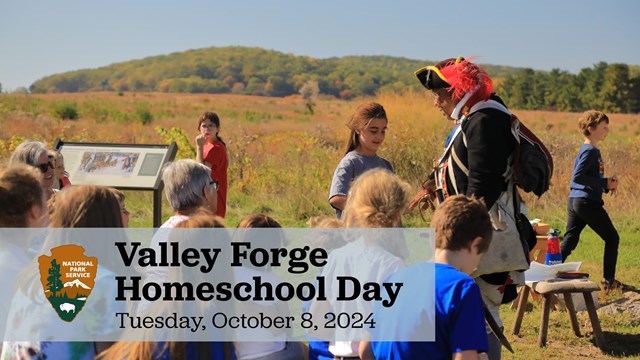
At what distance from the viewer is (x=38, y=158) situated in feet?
17.5

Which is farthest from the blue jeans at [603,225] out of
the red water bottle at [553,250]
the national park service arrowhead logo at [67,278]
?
the national park service arrowhead logo at [67,278]

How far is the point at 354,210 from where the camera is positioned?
3.42 metres

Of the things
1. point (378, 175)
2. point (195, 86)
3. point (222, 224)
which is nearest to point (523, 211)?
point (378, 175)

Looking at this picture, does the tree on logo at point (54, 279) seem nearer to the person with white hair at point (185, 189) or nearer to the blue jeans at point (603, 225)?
the person with white hair at point (185, 189)

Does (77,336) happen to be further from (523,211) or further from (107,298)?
(523,211)

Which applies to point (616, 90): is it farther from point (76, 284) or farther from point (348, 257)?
point (76, 284)

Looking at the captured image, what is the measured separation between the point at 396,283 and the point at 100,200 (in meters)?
1.25

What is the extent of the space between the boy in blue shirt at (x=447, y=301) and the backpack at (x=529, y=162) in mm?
1116

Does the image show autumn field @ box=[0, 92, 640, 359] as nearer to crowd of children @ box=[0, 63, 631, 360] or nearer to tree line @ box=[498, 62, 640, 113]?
crowd of children @ box=[0, 63, 631, 360]

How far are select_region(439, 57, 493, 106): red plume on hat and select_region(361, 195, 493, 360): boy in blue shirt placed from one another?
1315 mm

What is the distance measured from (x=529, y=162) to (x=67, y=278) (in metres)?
2.42

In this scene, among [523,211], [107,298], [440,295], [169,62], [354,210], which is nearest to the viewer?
[440,295]

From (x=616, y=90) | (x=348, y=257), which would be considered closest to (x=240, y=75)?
(x=616, y=90)

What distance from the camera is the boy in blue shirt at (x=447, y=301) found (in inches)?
111
